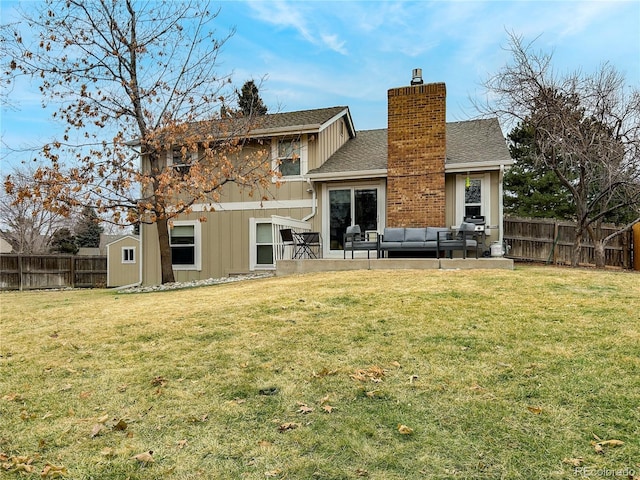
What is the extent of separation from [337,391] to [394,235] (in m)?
7.78

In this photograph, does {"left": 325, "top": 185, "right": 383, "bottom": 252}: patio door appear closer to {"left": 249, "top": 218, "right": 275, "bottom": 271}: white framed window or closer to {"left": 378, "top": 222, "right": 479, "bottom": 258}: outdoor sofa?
{"left": 378, "top": 222, "right": 479, "bottom": 258}: outdoor sofa

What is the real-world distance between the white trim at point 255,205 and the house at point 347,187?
3cm

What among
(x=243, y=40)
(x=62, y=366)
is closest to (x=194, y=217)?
(x=243, y=40)

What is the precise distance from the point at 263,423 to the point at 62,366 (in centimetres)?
246

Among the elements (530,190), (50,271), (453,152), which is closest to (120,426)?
(453,152)

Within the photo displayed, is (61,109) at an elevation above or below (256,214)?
above

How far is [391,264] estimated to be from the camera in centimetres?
952

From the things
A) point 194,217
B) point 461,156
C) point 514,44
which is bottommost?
point 194,217

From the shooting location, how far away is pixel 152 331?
539 cm

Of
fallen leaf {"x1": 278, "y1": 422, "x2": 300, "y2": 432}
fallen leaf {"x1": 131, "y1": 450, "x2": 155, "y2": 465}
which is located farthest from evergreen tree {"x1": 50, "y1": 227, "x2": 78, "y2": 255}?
fallen leaf {"x1": 278, "y1": 422, "x2": 300, "y2": 432}

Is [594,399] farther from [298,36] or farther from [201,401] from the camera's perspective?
[298,36]

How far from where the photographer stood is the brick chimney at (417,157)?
1131 centimetres

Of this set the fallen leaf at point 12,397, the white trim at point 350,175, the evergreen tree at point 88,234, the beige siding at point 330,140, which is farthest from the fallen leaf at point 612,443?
the evergreen tree at point 88,234

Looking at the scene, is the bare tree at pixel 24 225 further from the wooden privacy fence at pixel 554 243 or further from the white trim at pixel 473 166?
the wooden privacy fence at pixel 554 243
